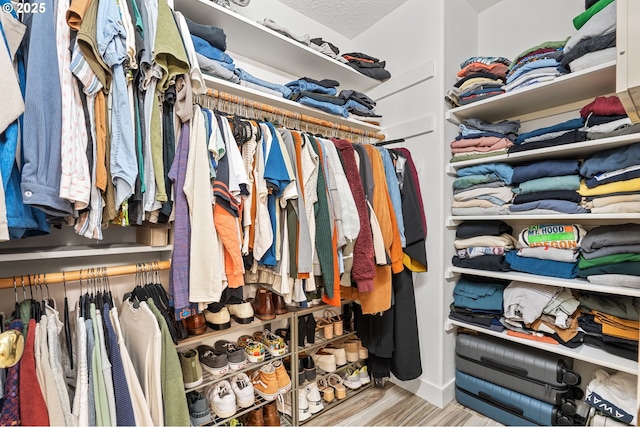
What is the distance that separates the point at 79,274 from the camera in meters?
0.94

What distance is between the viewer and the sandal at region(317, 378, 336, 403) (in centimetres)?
163

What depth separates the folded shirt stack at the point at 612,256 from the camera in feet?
3.74

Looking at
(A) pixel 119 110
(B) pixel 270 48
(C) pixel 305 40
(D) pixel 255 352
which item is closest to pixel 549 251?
(D) pixel 255 352

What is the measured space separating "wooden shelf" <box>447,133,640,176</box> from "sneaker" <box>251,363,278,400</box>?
4.83 feet

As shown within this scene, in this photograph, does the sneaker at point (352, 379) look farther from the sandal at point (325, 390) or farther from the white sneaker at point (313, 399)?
the white sneaker at point (313, 399)

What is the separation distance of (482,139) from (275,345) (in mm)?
1575

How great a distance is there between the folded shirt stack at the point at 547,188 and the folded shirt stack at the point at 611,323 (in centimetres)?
41

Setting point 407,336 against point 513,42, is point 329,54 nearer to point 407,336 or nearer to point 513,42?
point 513,42

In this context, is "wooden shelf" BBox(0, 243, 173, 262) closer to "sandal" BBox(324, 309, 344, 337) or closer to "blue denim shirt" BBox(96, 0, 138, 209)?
"blue denim shirt" BBox(96, 0, 138, 209)

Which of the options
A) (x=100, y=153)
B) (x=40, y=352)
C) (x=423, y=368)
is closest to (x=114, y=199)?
(x=100, y=153)

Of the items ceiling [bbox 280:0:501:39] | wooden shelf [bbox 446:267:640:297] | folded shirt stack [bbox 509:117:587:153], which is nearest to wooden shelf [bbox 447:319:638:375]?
wooden shelf [bbox 446:267:640:297]

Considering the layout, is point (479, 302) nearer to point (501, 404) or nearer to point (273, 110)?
point (501, 404)

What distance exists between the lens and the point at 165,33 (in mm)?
902

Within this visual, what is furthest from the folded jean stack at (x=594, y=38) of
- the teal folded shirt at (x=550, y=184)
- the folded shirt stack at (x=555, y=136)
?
the teal folded shirt at (x=550, y=184)
